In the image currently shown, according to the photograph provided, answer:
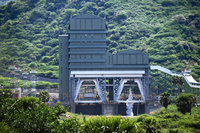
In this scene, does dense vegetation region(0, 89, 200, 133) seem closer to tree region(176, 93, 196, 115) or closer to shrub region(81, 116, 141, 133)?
shrub region(81, 116, 141, 133)

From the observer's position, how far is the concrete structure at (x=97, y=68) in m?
114

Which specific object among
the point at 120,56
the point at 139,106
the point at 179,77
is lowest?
the point at 139,106

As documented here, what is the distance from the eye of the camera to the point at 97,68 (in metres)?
115

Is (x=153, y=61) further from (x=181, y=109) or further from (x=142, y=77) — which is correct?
(x=181, y=109)

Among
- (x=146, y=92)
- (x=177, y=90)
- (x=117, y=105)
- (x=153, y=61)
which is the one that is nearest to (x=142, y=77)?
(x=146, y=92)

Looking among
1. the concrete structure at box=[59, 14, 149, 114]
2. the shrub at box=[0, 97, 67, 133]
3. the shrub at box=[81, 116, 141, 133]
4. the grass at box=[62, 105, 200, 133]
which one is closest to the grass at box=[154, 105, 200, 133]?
the grass at box=[62, 105, 200, 133]

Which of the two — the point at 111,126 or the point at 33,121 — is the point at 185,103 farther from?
the point at 111,126

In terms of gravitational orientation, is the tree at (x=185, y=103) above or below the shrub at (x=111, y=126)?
below

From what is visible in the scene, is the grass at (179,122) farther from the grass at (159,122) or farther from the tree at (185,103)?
the tree at (185,103)

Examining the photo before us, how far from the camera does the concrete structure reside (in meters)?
114

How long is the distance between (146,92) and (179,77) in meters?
13.0

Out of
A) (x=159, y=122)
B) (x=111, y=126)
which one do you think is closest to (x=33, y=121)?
(x=111, y=126)

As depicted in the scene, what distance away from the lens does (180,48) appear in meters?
195

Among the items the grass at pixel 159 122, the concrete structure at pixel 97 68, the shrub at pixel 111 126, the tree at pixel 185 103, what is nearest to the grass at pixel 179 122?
the grass at pixel 159 122
